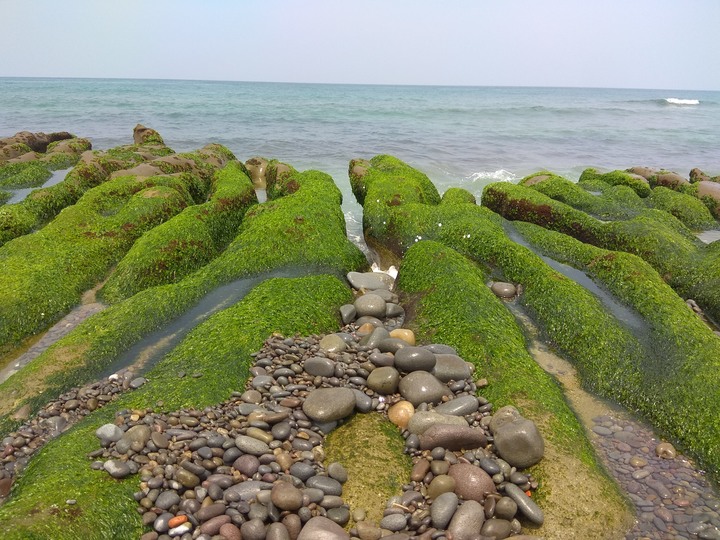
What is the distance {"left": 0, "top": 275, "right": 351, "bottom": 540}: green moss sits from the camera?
14.2ft

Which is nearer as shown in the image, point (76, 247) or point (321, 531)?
point (321, 531)

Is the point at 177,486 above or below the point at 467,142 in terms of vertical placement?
below

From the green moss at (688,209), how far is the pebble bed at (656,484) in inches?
507

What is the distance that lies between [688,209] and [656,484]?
14238 millimetres

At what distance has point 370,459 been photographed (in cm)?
549

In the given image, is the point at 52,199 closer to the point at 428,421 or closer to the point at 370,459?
the point at 370,459

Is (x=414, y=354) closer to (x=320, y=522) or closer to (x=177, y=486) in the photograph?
(x=320, y=522)

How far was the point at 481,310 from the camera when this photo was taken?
8.45 m

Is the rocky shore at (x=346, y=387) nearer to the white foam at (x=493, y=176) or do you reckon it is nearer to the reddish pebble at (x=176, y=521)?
the reddish pebble at (x=176, y=521)

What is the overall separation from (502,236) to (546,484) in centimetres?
764

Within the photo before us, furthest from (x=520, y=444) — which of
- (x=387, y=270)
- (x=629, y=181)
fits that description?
(x=629, y=181)

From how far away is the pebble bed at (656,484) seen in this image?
495cm

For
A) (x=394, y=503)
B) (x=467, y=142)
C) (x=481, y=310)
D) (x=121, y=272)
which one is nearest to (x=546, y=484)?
(x=394, y=503)

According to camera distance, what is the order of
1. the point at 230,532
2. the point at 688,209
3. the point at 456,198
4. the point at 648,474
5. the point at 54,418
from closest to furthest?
the point at 230,532 → the point at 648,474 → the point at 54,418 → the point at 456,198 → the point at 688,209
